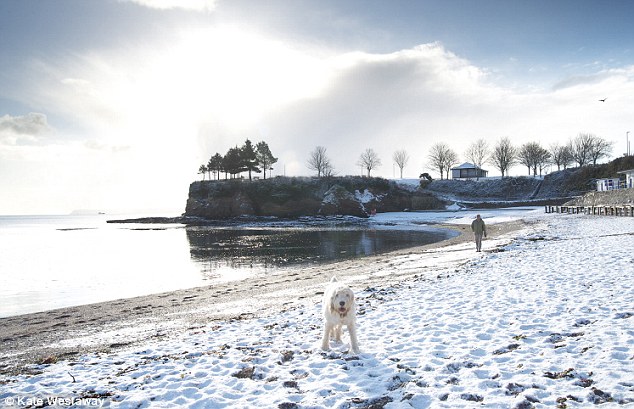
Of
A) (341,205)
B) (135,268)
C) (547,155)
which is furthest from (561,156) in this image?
(135,268)

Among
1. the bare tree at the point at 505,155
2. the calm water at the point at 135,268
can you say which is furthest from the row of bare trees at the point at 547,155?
the calm water at the point at 135,268

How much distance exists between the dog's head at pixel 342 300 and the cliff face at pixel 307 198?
73.5m

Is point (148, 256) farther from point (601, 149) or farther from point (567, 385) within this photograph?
point (601, 149)

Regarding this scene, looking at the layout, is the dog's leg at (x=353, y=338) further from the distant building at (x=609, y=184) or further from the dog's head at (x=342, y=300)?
the distant building at (x=609, y=184)

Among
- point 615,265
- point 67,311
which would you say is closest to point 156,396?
point 67,311

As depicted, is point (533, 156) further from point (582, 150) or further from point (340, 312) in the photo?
point (340, 312)

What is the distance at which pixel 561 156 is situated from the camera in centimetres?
10856

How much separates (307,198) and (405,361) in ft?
261

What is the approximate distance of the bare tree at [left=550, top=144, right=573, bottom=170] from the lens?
107m

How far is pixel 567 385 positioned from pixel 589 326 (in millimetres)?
2788

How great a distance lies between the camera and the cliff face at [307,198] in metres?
82.9

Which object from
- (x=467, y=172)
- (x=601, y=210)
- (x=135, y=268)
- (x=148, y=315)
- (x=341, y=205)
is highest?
(x=467, y=172)

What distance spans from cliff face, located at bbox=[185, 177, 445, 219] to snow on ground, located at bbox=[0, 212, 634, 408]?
7113 cm

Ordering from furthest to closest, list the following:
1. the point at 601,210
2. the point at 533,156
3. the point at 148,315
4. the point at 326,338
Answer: the point at 533,156 → the point at 601,210 → the point at 148,315 → the point at 326,338
